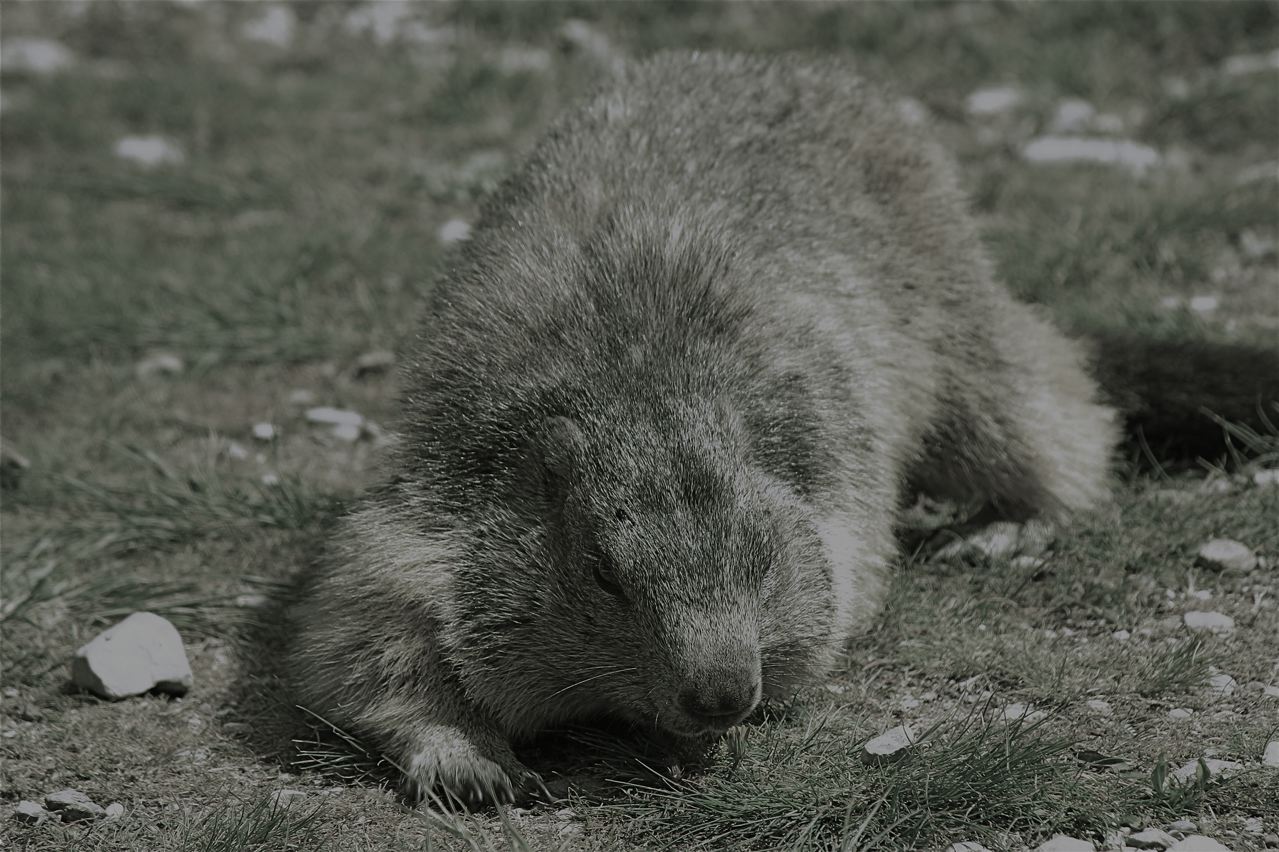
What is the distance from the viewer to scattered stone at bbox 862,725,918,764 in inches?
151

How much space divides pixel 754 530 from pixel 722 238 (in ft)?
3.33

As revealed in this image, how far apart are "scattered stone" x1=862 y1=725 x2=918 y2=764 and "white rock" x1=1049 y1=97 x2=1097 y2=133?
5.11 m

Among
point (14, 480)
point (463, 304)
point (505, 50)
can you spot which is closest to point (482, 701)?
point (463, 304)

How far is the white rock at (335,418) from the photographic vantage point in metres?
6.14

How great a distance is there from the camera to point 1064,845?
347 cm

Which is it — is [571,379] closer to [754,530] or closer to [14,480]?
[754,530]

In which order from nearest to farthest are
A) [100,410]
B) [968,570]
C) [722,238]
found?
[722,238] < [968,570] < [100,410]

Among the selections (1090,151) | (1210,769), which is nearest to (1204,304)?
(1090,151)

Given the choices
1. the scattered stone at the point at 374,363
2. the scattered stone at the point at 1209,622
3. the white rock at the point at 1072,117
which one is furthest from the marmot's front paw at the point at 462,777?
the white rock at the point at 1072,117

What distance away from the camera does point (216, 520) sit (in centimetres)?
547

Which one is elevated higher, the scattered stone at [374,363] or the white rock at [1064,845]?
the white rock at [1064,845]

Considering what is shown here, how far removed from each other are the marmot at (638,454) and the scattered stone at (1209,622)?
0.91m

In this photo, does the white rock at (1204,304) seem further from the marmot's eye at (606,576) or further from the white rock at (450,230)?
the marmot's eye at (606,576)

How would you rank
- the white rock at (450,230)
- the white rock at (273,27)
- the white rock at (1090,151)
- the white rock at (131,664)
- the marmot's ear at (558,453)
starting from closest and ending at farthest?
the marmot's ear at (558,453) < the white rock at (131,664) < the white rock at (450,230) < the white rock at (1090,151) < the white rock at (273,27)
